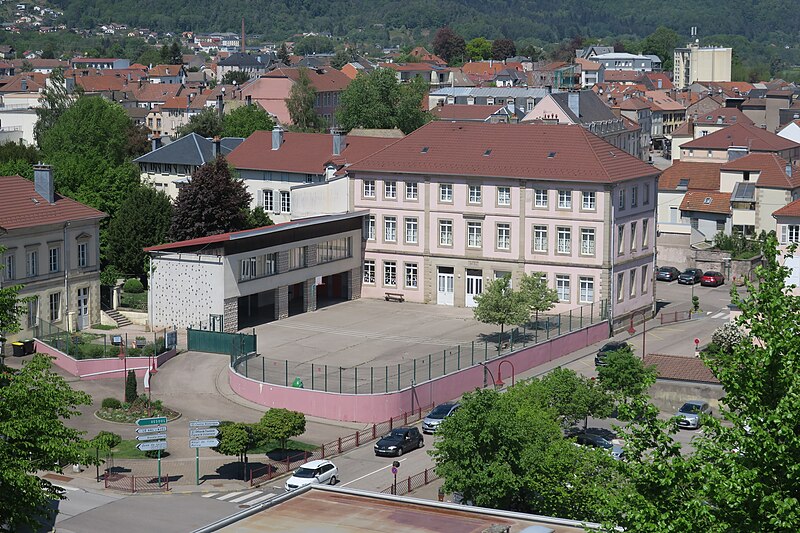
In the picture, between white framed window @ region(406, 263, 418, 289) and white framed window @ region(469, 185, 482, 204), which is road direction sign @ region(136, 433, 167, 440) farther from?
white framed window @ region(469, 185, 482, 204)

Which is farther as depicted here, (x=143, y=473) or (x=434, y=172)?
(x=434, y=172)

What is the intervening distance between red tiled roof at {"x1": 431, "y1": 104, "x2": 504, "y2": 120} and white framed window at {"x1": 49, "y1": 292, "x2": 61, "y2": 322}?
78123 mm

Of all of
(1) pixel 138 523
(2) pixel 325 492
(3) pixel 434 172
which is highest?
(3) pixel 434 172

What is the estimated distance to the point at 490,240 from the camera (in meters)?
69.1

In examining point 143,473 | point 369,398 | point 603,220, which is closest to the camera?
point 143,473

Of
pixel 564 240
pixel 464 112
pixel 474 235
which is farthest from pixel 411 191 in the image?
pixel 464 112

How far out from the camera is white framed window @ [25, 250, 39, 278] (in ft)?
198

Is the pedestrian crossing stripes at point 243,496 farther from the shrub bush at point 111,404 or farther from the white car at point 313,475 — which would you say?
the shrub bush at point 111,404

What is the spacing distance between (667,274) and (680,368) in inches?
1109

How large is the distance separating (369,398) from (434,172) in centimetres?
2288

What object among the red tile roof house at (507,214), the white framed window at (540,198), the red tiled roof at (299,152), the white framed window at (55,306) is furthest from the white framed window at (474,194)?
the white framed window at (55,306)

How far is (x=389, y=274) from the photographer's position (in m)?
71.9

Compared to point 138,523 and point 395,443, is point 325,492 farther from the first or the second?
point 395,443

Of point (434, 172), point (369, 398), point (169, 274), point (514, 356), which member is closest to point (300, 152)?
point (434, 172)
